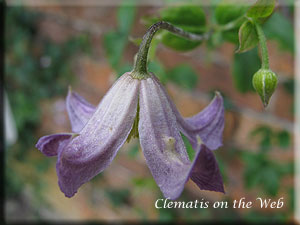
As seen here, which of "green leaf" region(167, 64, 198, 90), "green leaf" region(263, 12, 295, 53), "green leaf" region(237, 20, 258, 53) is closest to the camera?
"green leaf" region(237, 20, 258, 53)

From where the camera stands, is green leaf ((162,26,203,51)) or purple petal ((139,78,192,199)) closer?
purple petal ((139,78,192,199))

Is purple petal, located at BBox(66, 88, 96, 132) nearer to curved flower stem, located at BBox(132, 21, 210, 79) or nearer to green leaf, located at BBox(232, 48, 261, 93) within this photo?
curved flower stem, located at BBox(132, 21, 210, 79)

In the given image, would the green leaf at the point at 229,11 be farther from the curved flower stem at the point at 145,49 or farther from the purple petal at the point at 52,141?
the purple petal at the point at 52,141

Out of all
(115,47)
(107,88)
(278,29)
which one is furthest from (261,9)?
(107,88)

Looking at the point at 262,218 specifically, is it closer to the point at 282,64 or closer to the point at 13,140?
the point at 282,64

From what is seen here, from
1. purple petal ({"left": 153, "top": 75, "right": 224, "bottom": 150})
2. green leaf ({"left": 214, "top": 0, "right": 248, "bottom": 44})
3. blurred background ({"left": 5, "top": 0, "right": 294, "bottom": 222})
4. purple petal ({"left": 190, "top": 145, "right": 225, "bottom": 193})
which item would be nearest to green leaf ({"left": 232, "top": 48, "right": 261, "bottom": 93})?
blurred background ({"left": 5, "top": 0, "right": 294, "bottom": 222})

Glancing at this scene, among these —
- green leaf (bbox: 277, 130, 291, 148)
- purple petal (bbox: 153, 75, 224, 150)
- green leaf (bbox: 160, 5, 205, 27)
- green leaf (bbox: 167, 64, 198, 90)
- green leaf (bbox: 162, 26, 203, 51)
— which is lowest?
green leaf (bbox: 277, 130, 291, 148)

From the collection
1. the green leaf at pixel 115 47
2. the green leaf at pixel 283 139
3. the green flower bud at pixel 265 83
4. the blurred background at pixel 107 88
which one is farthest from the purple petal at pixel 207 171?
the green leaf at pixel 283 139

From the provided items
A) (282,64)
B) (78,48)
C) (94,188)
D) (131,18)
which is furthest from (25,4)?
(282,64)

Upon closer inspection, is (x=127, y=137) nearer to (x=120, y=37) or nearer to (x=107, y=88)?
(x=120, y=37)
